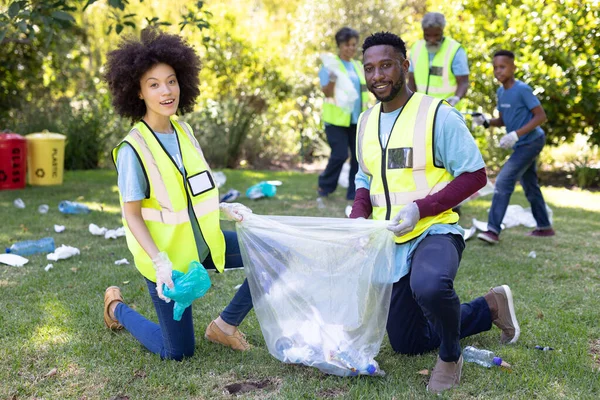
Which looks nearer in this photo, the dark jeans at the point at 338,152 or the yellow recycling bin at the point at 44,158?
the dark jeans at the point at 338,152

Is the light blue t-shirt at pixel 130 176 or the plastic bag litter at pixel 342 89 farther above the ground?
the plastic bag litter at pixel 342 89

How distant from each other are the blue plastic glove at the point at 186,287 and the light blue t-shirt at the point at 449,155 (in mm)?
905

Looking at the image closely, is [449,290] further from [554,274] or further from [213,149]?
[213,149]

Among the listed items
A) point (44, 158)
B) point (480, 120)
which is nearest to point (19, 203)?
point (44, 158)

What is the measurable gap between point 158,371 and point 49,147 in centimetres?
646

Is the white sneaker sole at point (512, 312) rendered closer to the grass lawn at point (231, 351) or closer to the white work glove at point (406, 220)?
the grass lawn at point (231, 351)

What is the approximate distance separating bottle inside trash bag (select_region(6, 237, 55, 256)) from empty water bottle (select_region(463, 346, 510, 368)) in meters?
3.57

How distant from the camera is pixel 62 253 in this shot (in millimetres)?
5168

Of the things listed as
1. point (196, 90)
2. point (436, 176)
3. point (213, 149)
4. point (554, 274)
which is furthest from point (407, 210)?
point (213, 149)

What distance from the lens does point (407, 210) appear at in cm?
292

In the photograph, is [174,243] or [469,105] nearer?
[174,243]

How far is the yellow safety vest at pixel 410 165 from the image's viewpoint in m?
3.06

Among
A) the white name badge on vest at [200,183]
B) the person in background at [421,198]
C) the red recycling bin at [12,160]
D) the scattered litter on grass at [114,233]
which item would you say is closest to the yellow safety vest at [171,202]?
the white name badge on vest at [200,183]

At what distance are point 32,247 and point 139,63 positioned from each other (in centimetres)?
278
